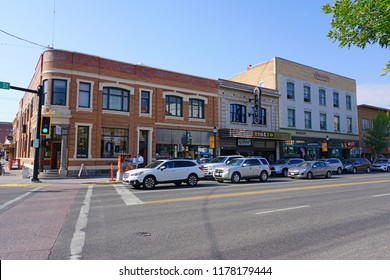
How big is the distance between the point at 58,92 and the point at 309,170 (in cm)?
2124

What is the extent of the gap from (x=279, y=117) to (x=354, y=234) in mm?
30467

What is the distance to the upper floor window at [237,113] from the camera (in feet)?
106

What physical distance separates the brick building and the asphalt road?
87.7 feet

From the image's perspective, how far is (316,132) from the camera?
39.4 meters

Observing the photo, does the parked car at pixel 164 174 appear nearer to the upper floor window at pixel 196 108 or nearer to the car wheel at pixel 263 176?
the car wheel at pixel 263 176

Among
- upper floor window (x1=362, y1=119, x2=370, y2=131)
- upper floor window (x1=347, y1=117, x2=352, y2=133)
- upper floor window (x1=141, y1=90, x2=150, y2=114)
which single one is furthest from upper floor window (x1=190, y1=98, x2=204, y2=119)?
upper floor window (x1=362, y1=119, x2=370, y2=131)

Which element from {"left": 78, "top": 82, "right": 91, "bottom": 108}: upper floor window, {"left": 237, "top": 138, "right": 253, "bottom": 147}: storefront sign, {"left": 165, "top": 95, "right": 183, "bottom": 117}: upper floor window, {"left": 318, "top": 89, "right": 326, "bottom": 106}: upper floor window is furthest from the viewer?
{"left": 318, "top": 89, "right": 326, "bottom": 106}: upper floor window

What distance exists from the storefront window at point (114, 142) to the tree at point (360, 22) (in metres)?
19.6

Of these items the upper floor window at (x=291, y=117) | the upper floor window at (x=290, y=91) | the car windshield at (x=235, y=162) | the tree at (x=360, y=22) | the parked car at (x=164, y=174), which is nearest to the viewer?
the tree at (x=360, y=22)

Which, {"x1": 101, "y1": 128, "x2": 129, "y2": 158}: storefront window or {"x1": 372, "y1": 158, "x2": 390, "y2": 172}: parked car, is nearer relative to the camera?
{"x1": 101, "y1": 128, "x2": 129, "y2": 158}: storefront window

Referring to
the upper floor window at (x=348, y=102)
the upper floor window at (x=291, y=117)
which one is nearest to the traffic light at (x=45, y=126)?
the upper floor window at (x=291, y=117)

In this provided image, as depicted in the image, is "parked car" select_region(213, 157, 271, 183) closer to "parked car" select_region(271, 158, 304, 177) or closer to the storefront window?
"parked car" select_region(271, 158, 304, 177)

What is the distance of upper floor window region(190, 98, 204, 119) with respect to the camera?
29.6 metres
